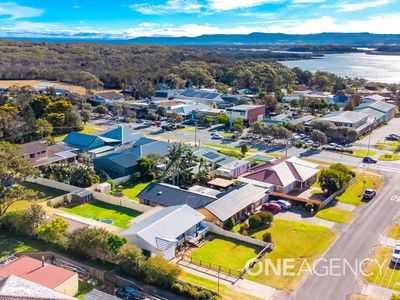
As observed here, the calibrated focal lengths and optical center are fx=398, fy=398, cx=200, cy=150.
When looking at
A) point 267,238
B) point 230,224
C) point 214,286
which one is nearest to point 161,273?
point 214,286

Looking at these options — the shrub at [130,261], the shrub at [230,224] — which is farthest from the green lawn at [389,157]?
the shrub at [130,261]

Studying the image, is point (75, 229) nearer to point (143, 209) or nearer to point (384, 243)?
point (143, 209)

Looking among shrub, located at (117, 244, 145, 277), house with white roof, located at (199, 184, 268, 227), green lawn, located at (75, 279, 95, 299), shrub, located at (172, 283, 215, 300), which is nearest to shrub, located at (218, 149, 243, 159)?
house with white roof, located at (199, 184, 268, 227)

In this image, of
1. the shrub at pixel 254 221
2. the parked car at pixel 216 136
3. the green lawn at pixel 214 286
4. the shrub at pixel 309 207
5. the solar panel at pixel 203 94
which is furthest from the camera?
the solar panel at pixel 203 94

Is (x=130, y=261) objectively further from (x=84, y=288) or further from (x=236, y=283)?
(x=236, y=283)

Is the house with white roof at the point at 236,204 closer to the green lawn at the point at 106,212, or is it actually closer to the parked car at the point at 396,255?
the green lawn at the point at 106,212

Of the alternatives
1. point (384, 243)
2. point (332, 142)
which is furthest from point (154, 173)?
point (332, 142)
